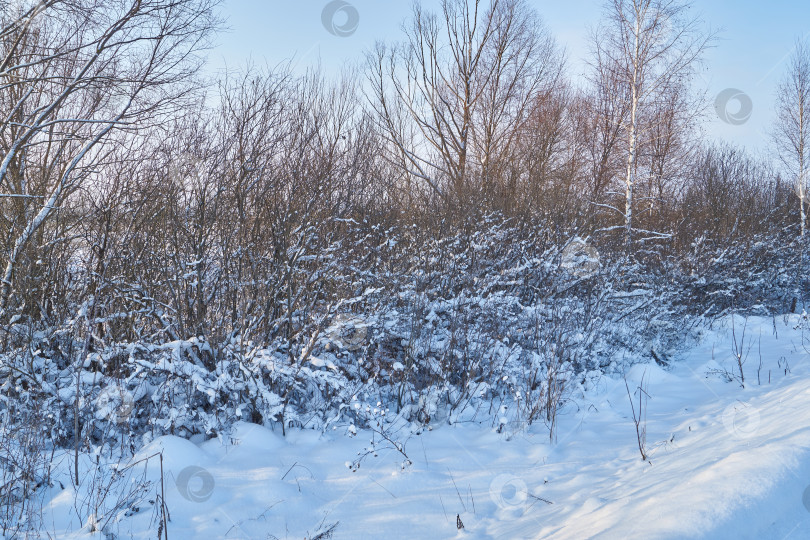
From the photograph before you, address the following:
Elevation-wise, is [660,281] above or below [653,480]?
above

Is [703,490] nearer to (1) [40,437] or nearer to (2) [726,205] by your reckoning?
(1) [40,437]

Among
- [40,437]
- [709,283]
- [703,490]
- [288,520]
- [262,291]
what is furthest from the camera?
[709,283]

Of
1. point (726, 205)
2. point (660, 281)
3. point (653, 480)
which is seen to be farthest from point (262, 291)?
point (726, 205)

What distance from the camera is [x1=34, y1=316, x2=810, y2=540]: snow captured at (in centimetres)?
252

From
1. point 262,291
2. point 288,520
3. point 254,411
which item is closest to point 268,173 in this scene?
point 262,291

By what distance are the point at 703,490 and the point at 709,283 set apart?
7.74 meters

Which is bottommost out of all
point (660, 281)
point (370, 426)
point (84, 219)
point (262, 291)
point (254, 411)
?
point (370, 426)

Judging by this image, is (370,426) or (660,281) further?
(660,281)

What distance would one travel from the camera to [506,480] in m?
3.55

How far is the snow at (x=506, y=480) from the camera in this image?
252 centimetres

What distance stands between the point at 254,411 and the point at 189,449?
73 cm

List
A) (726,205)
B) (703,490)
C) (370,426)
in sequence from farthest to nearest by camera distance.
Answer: (726,205) < (370,426) < (703,490)

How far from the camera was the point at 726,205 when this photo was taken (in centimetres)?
1166

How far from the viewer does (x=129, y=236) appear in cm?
435
